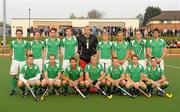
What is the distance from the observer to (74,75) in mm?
9766

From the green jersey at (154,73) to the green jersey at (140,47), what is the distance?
67cm

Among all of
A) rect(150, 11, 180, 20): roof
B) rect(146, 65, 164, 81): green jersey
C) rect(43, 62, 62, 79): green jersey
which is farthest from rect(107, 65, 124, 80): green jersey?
rect(150, 11, 180, 20): roof

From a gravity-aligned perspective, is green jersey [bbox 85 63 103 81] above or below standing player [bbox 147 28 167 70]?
below

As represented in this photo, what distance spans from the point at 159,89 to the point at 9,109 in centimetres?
363

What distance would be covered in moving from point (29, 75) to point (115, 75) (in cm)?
202

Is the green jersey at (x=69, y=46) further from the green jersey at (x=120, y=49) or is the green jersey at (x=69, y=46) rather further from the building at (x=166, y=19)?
the building at (x=166, y=19)

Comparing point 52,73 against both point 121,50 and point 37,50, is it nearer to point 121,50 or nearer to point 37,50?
point 37,50

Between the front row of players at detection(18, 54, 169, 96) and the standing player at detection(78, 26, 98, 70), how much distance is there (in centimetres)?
41

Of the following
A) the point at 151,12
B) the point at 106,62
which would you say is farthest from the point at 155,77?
the point at 151,12

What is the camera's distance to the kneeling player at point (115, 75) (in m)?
9.76

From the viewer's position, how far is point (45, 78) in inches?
378

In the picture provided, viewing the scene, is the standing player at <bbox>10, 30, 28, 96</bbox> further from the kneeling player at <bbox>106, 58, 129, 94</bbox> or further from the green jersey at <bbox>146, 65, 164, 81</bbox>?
the green jersey at <bbox>146, 65, 164, 81</bbox>

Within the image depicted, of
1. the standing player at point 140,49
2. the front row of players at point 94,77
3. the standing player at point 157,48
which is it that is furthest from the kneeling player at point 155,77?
the standing player at point 140,49

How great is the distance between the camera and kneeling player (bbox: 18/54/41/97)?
9.44 meters
